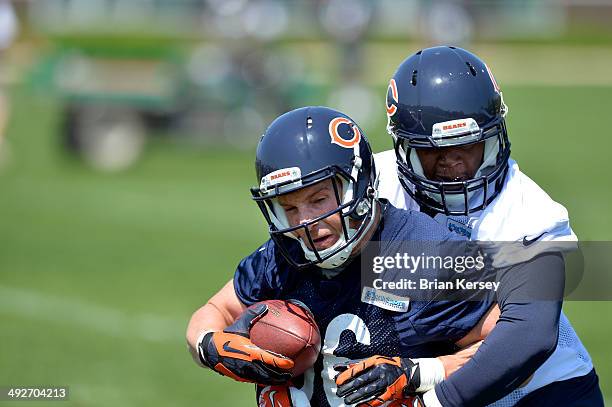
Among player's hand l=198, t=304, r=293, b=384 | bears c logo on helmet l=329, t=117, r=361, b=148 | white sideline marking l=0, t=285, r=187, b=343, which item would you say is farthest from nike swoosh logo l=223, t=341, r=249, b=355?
white sideline marking l=0, t=285, r=187, b=343

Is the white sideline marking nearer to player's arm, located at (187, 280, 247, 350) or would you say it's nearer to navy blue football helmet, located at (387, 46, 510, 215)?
player's arm, located at (187, 280, 247, 350)

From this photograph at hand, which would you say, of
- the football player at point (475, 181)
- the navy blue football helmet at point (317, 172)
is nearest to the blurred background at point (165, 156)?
the football player at point (475, 181)

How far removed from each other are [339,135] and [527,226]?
0.73 metres

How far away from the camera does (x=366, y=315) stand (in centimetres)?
328

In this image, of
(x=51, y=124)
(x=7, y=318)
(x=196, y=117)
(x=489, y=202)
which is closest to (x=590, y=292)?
(x=489, y=202)

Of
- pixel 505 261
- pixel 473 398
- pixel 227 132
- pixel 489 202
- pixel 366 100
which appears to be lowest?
pixel 473 398

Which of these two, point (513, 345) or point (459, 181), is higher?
point (459, 181)

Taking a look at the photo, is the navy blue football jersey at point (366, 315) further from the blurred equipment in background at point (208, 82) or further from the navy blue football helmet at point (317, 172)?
the blurred equipment in background at point (208, 82)

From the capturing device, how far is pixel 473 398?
311 centimetres

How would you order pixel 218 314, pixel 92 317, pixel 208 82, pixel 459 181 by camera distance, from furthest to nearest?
pixel 208 82, pixel 92 317, pixel 459 181, pixel 218 314

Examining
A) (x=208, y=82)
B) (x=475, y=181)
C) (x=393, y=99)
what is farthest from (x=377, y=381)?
(x=208, y=82)

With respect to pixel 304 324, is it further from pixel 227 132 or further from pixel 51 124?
pixel 51 124

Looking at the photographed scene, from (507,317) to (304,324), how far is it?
644 millimetres

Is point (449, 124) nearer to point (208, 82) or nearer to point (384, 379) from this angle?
point (384, 379)
